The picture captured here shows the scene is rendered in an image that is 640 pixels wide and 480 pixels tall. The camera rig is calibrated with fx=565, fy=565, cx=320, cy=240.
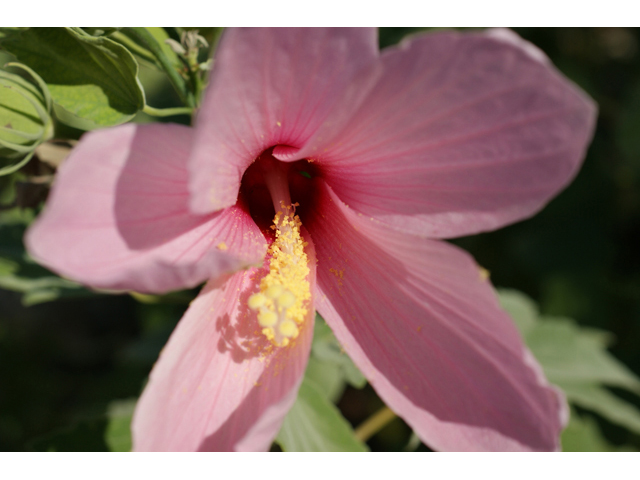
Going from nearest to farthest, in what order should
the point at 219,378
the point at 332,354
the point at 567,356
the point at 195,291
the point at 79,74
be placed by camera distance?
1. the point at 219,378
2. the point at 79,74
3. the point at 332,354
4. the point at 195,291
5. the point at 567,356

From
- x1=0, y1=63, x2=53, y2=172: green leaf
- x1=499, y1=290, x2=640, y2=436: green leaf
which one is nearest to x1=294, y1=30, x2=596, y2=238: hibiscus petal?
x1=0, y1=63, x2=53, y2=172: green leaf

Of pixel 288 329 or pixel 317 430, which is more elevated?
pixel 288 329

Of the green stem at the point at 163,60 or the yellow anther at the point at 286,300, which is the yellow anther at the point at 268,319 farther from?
the green stem at the point at 163,60

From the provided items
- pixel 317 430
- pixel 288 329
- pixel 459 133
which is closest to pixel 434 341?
pixel 288 329

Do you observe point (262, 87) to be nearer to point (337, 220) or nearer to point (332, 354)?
point (337, 220)

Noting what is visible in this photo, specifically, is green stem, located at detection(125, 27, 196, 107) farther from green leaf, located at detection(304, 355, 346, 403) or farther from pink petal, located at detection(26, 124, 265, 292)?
green leaf, located at detection(304, 355, 346, 403)

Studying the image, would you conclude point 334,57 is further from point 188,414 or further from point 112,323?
point 112,323

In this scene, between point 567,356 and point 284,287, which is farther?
point 567,356
